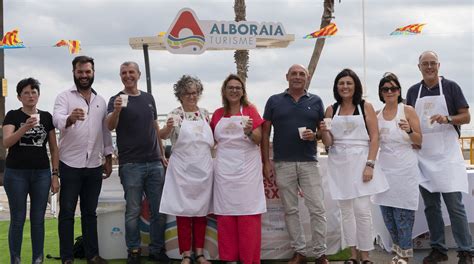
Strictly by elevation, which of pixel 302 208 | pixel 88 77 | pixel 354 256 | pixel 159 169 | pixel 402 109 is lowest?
pixel 354 256

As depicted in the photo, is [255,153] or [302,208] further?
[302,208]

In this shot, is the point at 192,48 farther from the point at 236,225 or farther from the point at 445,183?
the point at 445,183

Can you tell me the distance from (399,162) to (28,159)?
3366 millimetres

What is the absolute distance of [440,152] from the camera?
6.41 meters

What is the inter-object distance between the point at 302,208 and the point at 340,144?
888 millimetres

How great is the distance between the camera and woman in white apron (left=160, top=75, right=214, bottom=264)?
6.02 metres

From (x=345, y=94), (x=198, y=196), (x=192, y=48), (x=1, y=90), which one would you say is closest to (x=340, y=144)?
(x=345, y=94)

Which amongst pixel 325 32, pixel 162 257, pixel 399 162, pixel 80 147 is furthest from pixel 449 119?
pixel 325 32

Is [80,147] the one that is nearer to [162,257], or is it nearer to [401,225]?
[162,257]

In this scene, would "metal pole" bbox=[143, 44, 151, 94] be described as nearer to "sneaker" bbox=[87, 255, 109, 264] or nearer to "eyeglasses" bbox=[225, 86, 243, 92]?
"sneaker" bbox=[87, 255, 109, 264]

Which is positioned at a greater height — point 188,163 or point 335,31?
A: point 335,31

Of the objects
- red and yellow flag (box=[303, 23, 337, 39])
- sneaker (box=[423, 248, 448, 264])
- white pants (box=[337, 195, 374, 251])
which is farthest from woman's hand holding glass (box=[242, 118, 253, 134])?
red and yellow flag (box=[303, 23, 337, 39])

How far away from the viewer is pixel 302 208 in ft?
21.6

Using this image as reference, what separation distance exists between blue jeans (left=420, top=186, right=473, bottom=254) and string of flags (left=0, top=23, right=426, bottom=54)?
1056cm
